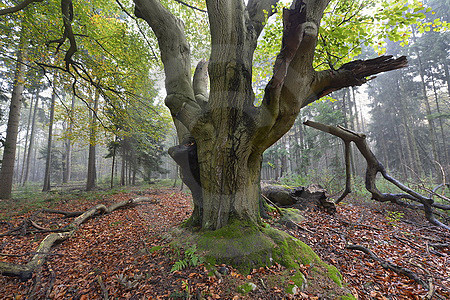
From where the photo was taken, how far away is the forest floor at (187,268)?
7.08ft

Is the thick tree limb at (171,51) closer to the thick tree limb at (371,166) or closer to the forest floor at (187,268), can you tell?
the forest floor at (187,268)

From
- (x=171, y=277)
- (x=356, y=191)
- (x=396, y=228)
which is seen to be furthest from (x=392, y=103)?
(x=171, y=277)

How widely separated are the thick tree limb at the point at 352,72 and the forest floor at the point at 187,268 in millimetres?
2873

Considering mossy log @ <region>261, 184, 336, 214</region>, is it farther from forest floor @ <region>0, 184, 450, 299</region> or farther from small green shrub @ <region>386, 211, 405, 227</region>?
small green shrub @ <region>386, 211, 405, 227</region>

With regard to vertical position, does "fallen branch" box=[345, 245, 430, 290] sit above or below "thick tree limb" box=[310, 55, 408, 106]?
below

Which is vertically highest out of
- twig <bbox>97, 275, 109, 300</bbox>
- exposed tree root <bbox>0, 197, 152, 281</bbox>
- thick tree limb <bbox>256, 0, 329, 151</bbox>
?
thick tree limb <bbox>256, 0, 329, 151</bbox>

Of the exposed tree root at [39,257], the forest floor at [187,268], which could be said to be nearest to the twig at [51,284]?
the forest floor at [187,268]

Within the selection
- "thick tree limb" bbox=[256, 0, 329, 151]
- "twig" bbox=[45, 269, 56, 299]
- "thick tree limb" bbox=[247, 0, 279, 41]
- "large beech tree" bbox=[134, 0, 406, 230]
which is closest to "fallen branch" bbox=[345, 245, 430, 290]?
"large beech tree" bbox=[134, 0, 406, 230]

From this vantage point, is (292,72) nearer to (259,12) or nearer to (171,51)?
(259,12)

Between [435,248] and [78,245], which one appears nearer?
[435,248]

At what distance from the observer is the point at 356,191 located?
918 centimetres

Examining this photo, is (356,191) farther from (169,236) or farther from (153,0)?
(153,0)

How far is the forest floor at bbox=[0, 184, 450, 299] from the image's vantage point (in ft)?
7.08

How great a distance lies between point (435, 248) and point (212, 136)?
4.92 m
